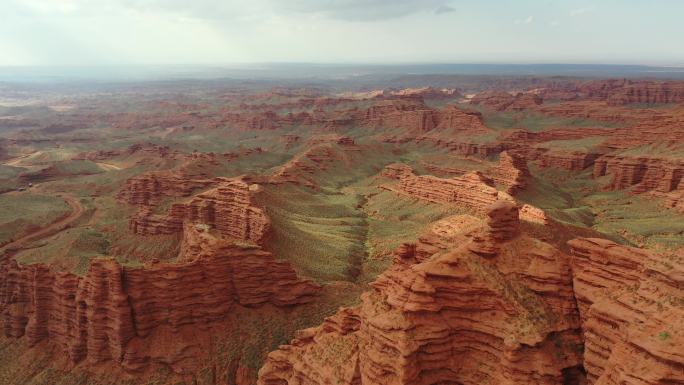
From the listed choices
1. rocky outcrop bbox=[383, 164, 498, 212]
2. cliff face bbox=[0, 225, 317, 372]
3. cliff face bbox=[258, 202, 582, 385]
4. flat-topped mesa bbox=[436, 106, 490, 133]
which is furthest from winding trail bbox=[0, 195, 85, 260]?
flat-topped mesa bbox=[436, 106, 490, 133]

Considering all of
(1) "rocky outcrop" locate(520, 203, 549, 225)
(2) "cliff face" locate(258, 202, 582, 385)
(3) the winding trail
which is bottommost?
(3) the winding trail

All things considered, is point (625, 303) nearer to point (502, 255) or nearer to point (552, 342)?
point (552, 342)

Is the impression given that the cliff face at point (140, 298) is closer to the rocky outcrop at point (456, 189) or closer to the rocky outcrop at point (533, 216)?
the rocky outcrop at point (533, 216)

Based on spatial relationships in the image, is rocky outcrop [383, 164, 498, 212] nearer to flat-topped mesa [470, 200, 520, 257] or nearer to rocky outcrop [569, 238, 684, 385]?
flat-topped mesa [470, 200, 520, 257]

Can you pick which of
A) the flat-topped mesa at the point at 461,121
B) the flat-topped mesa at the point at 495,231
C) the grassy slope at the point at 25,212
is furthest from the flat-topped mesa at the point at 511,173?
the grassy slope at the point at 25,212

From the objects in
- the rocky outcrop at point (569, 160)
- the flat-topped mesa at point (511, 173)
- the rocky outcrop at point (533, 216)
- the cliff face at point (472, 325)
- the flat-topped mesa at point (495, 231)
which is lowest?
the rocky outcrop at point (569, 160)

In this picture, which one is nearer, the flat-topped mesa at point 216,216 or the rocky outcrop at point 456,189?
A: the flat-topped mesa at point 216,216

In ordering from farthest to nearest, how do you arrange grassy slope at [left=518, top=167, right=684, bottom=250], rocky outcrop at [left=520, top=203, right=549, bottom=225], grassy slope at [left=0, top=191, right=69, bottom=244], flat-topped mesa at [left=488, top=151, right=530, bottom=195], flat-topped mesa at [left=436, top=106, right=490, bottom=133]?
1. flat-topped mesa at [left=436, top=106, right=490, bottom=133]
2. flat-topped mesa at [left=488, top=151, right=530, bottom=195]
3. grassy slope at [left=0, top=191, right=69, bottom=244]
4. grassy slope at [left=518, top=167, right=684, bottom=250]
5. rocky outcrop at [left=520, top=203, right=549, bottom=225]
